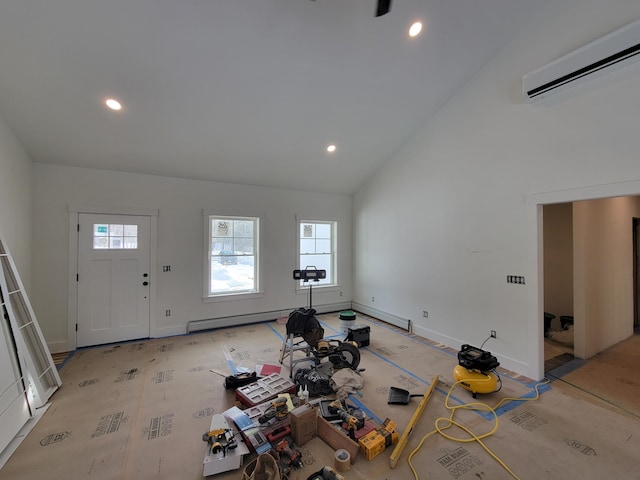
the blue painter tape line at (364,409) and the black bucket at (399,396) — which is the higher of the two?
the black bucket at (399,396)

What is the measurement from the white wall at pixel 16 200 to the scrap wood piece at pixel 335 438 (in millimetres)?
3931

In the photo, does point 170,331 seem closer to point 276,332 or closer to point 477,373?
point 276,332

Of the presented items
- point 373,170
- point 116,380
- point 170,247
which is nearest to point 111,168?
point 170,247

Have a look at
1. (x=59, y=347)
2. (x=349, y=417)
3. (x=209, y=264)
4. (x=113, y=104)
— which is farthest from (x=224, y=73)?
(x=59, y=347)

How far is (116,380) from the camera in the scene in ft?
10.5

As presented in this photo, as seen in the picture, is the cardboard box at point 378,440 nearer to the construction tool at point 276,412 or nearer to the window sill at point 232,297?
the construction tool at point 276,412

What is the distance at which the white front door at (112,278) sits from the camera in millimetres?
4133

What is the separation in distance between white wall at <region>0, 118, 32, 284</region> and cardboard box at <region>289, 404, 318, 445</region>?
3.70 meters

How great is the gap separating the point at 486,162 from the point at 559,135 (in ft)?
2.61

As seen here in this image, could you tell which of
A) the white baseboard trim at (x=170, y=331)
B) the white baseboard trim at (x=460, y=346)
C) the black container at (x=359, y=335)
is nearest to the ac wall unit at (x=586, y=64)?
the white baseboard trim at (x=460, y=346)

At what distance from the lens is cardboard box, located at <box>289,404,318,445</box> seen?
217cm

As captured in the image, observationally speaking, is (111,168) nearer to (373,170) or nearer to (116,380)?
(116,380)

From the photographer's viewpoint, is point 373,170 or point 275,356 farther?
point 373,170

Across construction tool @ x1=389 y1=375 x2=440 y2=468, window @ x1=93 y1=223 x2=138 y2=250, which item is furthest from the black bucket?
window @ x1=93 y1=223 x2=138 y2=250
